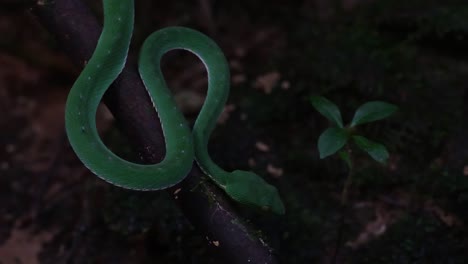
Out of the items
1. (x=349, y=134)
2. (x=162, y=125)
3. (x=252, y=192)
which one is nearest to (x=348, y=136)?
(x=349, y=134)

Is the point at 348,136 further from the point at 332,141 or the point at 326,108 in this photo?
the point at 326,108

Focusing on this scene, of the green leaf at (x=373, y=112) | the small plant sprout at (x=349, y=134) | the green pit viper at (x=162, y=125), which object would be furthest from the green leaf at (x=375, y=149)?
the green pit viper at (x=162, y=125)

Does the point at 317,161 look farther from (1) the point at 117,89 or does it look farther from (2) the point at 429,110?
(1) the point at 117,89

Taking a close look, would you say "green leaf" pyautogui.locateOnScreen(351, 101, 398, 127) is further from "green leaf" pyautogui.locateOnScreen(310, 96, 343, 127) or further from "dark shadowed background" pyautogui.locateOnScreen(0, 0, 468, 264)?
"dark shadowed background" pyautogui.locateOnScreen(0, 0, 468, 264)

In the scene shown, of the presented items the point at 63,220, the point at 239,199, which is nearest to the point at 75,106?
the point at 239,199

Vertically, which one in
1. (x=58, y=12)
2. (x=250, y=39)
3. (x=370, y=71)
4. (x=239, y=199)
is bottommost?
(x=250, y=39)

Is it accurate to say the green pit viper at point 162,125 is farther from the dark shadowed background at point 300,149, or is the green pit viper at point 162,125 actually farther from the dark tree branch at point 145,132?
the dark shadowed background at point 300,149
